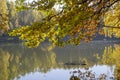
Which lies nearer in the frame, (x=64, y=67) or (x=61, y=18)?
(x=61, y=18)

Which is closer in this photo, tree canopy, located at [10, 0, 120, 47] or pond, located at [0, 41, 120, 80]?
tree canopy, located at [10, 0, 120, 47]

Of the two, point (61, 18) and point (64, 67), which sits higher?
point (61, 18)

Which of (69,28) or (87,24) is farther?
(87,24)

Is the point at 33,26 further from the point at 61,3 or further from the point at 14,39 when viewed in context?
the point at 14,39

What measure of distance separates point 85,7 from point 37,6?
3.74 feet

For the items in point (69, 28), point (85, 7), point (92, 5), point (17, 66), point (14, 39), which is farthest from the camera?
point (14, 39)

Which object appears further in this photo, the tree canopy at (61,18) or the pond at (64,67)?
the pond at (64,67)

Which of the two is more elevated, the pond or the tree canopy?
the tree canopy

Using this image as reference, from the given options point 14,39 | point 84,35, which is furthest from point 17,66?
point 14,39

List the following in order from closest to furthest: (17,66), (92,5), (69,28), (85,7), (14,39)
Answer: (69,28) → (85,7) → (92,5) → (17,66) → (14,39)

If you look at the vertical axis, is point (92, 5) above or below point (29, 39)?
above

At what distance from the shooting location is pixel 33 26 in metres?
7.14

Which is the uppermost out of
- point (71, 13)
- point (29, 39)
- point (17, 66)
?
point (71, 13)

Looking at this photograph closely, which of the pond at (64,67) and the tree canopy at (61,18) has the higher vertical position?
the tree canopy at (61,18)
